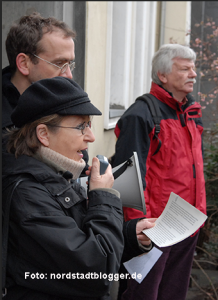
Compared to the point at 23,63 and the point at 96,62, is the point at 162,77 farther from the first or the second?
the point at 96,62

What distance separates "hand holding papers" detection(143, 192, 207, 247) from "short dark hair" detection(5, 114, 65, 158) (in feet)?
2.48

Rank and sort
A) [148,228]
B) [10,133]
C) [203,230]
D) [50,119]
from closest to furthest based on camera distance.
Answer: [50,119], [10,133], [148,228], [203,230]

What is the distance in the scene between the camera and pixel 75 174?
5.32ft

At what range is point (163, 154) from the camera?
2549 mm

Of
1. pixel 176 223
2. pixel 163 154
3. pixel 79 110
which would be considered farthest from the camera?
pixel 163 154

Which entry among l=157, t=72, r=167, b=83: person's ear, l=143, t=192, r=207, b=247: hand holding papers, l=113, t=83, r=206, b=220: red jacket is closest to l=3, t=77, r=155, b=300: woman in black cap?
l=143, t=192, r=207, b=247: hand holding papers

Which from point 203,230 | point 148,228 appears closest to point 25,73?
point 148,228

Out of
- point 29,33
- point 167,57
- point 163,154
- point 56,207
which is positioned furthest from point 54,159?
point 167,57

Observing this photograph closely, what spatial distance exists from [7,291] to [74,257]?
33 cm

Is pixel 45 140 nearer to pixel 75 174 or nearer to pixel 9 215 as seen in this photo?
pixel 75 174

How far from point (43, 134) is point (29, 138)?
0.23 ft

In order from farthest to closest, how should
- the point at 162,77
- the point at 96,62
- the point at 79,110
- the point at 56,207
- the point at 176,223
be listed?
the point at 96,62 → the point at 162,77 → the point at 176,223 → the point at 79,110 → the point at 56,207

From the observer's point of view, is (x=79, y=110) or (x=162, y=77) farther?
(x=162, y=77)

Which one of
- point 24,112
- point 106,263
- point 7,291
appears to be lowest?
point 7,291
